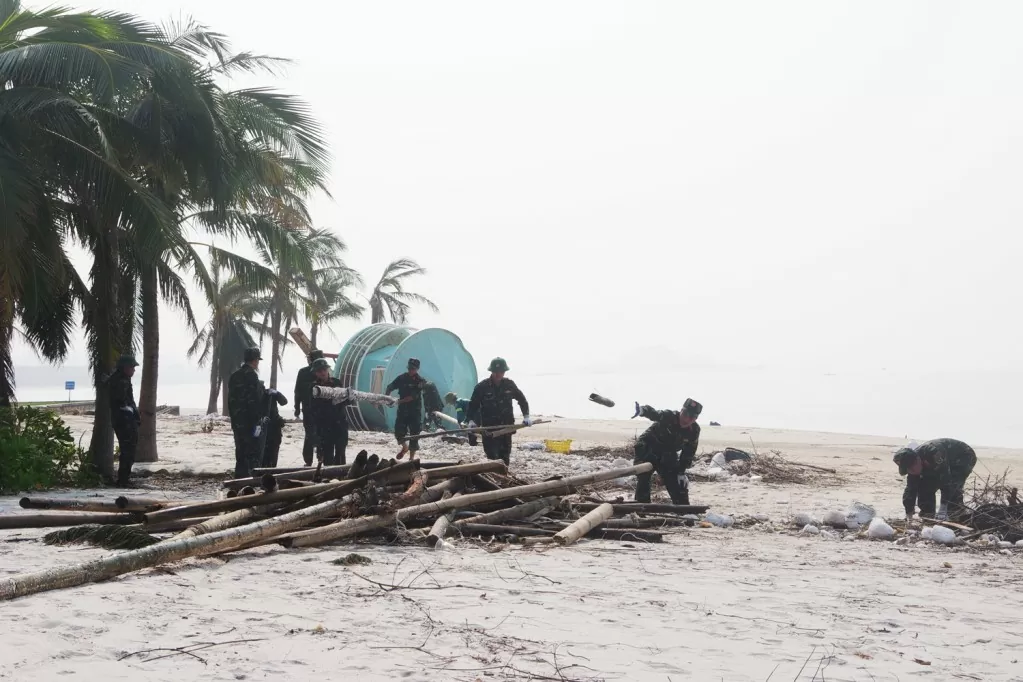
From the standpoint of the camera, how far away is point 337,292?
39.1m

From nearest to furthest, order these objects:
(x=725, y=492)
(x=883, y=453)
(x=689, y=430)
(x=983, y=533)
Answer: (x=983, y=533) < (x=689, y=430) < (x=725, y=492) < (x=883, y=453)

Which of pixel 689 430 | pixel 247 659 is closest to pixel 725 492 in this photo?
pixel 689 430

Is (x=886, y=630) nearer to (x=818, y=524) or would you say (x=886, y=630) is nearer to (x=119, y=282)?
(x=818, y=524)

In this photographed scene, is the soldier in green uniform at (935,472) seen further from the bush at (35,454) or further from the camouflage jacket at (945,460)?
the bush at (35,454)

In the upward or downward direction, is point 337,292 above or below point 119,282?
above

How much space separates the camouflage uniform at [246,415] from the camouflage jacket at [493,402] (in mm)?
2779

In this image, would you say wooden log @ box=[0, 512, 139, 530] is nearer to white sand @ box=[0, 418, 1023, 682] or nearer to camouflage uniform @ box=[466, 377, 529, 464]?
white sand @ box=[0, 418, 1023, 682]

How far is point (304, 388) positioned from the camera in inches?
521

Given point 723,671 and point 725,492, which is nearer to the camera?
point 723,671

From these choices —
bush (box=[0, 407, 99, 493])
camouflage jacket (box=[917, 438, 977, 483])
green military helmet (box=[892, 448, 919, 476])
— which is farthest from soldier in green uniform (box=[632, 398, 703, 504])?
bush (box=[0, 407, 99, 493])

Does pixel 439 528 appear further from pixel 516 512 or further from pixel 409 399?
pixel 409 399

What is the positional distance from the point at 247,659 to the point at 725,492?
9869 mm

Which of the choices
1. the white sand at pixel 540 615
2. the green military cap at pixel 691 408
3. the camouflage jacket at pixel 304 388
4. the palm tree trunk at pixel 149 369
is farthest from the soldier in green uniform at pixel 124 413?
the green military cap at pixel 691 408

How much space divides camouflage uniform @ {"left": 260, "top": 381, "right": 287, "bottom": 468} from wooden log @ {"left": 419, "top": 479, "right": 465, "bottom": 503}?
4062mm
